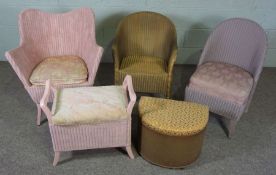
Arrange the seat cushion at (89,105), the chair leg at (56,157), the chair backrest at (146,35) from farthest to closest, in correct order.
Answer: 1. the chair backrest at (146,35)
2. the chair leg at (56,157)
3. the seat cushion at (89,105)

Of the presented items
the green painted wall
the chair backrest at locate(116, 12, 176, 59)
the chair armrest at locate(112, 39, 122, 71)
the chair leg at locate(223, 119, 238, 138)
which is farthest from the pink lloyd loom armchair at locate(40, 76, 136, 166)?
the green painted wall

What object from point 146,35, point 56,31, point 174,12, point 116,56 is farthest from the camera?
A: point 174,12

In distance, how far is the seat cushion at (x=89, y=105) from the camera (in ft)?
5.79

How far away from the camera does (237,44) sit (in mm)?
2398

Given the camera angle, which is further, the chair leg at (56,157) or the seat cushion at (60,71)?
the seat cushion at (60,71)

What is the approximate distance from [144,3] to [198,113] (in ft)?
4.57

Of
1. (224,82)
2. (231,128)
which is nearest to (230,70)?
(224,82)

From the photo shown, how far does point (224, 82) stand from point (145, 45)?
776 millimetres

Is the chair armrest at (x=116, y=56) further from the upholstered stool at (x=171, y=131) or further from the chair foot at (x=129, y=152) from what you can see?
the chair foot at (x=129, y=152)

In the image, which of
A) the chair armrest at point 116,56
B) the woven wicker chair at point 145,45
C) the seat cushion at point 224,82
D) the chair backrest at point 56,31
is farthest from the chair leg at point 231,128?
the chair backrest at point 56,31

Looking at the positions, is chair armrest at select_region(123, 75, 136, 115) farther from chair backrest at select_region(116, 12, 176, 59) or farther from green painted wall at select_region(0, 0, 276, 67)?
green painted wall at select_region(0, 0, 276, 67)

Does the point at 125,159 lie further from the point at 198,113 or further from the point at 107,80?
the point at 107,80

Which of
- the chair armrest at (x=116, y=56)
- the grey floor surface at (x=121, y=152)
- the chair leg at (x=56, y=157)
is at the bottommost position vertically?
the grey floor surface at (x=121, y=152)

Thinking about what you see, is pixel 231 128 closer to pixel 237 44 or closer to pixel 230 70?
pixel 230 70
